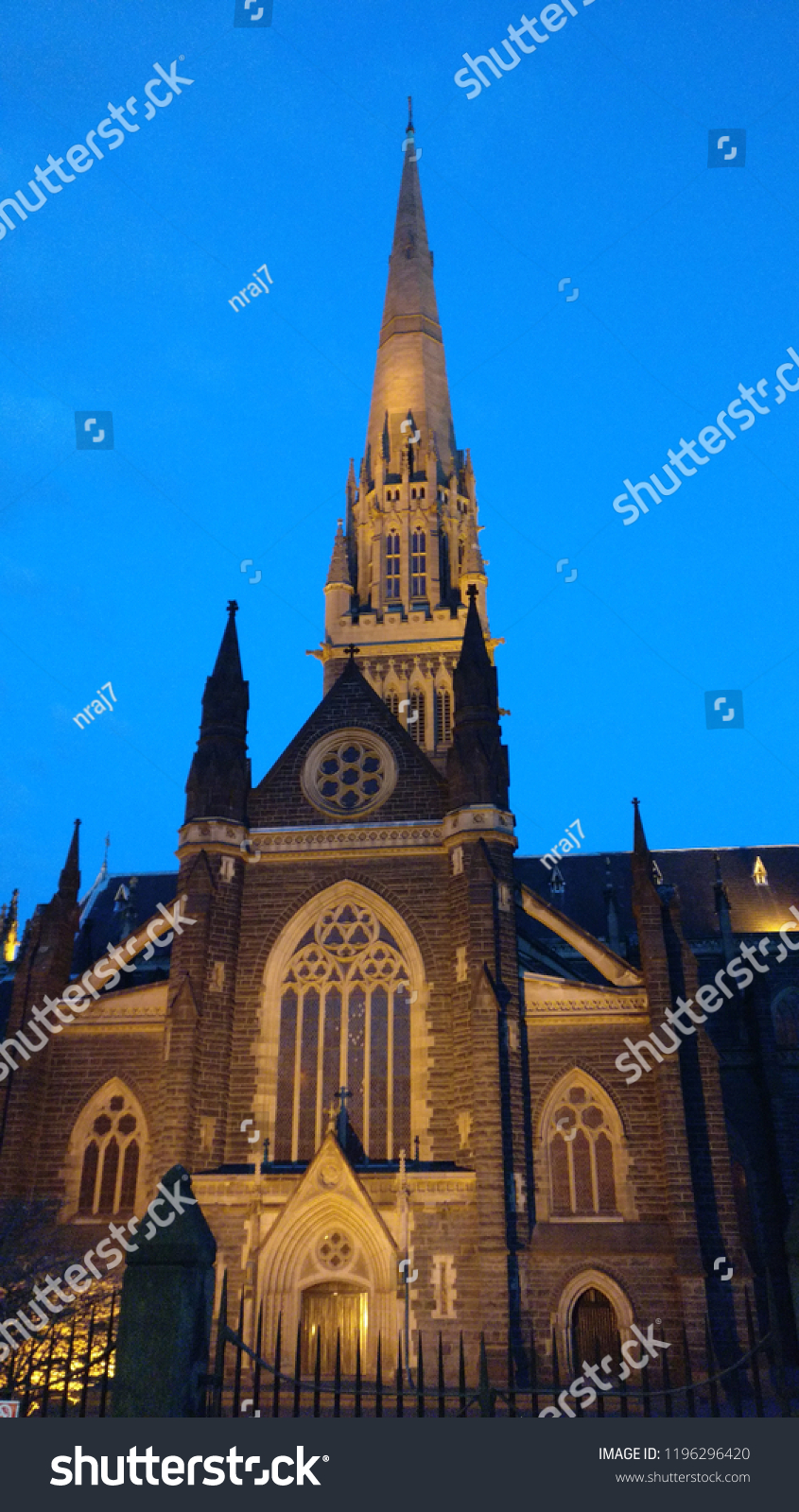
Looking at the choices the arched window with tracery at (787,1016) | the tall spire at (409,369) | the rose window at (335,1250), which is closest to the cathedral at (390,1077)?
the rose window at (335,1250)

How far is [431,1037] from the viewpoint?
23672 mm

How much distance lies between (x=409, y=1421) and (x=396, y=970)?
1785cm

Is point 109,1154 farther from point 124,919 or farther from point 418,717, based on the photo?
point 418,717

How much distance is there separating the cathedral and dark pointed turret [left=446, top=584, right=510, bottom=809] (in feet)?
0.24

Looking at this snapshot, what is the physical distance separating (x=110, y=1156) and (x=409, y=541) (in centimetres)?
2874

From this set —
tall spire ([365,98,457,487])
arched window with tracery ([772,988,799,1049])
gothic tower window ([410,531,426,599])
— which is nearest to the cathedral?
arched window with tracery ([772,988,799,1049])

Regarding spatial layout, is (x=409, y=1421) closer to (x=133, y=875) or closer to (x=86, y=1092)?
(x=86, y=1092)

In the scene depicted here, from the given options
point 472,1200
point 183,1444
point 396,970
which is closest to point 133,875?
point 396,970

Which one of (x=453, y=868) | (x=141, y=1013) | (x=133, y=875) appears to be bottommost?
(x=141, y=1013)

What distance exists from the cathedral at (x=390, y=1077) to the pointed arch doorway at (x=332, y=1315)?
0.05 m

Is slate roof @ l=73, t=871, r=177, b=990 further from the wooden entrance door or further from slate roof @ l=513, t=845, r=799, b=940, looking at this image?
the wooden entrance door

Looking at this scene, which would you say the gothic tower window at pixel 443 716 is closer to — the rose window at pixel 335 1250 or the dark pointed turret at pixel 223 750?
the dark pointed turret at pixel 223 750

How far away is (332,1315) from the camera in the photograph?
2088 centimetres

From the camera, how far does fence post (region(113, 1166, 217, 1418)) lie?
23.7ft
